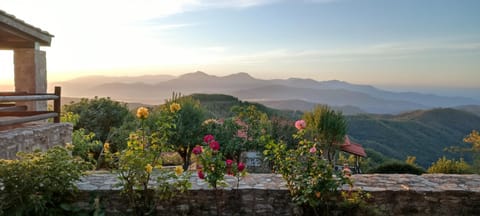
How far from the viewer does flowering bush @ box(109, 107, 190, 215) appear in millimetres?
3689

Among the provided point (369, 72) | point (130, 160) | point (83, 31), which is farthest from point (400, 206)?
point (369, 72)

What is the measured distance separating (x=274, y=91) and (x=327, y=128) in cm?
A: 3543

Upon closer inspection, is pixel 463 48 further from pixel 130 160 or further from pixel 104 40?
pixel 130 160

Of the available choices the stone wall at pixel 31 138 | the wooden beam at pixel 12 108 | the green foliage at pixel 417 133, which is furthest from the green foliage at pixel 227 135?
the green foliage at pixel 417 133

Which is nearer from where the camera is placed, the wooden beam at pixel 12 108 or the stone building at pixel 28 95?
the stone building at pixel 28 95

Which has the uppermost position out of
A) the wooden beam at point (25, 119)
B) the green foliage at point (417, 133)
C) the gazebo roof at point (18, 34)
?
the gazebo roof at point (18, 34)

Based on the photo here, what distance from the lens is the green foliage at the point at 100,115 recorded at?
41.4 feet

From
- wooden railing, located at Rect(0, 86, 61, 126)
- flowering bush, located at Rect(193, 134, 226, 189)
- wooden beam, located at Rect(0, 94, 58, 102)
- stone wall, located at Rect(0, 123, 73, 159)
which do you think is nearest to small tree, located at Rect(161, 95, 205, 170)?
stone wall, located at Rect(0, 123, 73, 159)

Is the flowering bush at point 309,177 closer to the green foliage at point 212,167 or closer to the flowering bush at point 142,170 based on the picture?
the green foliage at point 212,167

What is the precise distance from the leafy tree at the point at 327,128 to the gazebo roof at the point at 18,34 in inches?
290

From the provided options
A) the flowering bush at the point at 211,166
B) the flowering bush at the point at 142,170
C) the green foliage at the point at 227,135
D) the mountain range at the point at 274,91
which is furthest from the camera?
the mountain range at the point at 274,91

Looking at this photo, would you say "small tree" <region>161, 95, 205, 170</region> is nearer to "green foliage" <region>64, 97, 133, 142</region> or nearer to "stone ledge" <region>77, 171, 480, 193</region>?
"green foliage" <region>64, 97, 133, 142</region>

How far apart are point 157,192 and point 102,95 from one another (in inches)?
428

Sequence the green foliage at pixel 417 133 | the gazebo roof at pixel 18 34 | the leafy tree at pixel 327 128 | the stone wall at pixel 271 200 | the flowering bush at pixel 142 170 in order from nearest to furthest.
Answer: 1. the flowering bush at pixel 142 170
2. the stone wall at pixel 271 200
3. the gazebo roof at pixel 18 34
4. the leafy tree at pixel 327 128
5. the green foliage at pixel 417 133
